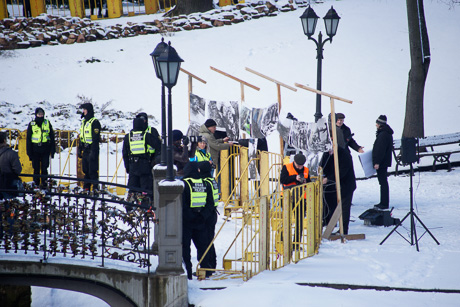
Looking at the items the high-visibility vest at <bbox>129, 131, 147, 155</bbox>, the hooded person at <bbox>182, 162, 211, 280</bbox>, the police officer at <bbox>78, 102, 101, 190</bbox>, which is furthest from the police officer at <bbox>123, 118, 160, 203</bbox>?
the hooded person at <bbox>182, 162, 211, 280</bbox>

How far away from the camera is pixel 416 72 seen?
64.5ft

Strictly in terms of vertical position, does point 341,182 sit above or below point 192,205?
above

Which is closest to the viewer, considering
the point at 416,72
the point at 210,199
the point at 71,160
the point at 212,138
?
the point at 210,199

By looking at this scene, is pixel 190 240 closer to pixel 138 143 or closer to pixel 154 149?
pixel 154 149

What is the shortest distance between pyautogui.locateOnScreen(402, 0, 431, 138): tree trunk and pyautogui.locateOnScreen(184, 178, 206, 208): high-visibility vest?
40.5 feet

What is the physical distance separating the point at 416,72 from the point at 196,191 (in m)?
12.6

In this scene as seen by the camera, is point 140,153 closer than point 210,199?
No

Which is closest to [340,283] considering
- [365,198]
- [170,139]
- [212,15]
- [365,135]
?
[170,139]

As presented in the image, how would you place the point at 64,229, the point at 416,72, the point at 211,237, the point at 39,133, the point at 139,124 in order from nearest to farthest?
the point at 64,229
the point at 211,237
the point at 139,124
the point at 39,133
the point at 416,72

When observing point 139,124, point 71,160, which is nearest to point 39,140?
point 139,124

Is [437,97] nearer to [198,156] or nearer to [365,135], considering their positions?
[365,135]

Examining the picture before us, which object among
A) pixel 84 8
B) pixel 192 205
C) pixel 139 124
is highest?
pixel 84 8

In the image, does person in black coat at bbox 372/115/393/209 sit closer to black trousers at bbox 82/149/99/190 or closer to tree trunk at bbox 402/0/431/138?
black trousers at bbox 82/149/99/190

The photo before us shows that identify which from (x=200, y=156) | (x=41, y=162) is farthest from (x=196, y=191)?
(x=41, y=162)
